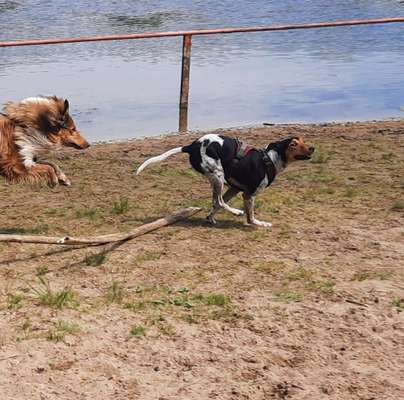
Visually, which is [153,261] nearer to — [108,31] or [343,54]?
[343,54]

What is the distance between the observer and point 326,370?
457cm

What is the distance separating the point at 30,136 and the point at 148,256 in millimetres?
1605

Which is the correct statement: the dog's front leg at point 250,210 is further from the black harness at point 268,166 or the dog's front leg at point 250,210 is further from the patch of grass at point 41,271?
the patch of grass at point 41,271

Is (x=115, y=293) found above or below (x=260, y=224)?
above

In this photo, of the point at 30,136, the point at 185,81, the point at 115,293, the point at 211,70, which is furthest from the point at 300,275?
the point at 211,70

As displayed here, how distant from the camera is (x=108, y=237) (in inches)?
262

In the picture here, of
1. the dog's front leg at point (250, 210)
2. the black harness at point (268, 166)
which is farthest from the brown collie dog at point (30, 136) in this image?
the black harness at point (268, 166)

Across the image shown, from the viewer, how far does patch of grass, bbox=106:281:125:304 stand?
18.1 feet

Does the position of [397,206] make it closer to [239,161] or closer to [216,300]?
[239,161]

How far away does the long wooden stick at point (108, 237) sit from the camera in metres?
6.24

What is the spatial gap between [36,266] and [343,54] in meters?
15.3

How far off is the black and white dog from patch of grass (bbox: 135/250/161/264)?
2.90 ft

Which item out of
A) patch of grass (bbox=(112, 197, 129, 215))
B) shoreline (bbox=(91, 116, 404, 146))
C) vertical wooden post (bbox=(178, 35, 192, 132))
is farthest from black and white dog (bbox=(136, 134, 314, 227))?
vertical wooden post (bbox=(178, 35, 192, 132))

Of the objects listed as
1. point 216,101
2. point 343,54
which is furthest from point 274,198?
point 343,54
